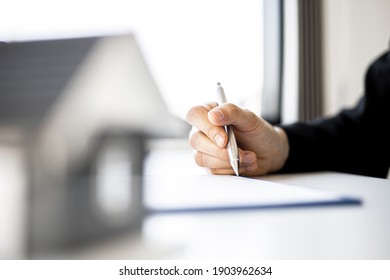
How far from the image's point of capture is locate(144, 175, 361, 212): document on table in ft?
0.86

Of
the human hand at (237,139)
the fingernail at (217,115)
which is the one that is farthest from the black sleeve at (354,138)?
the fingernail at (217,115)

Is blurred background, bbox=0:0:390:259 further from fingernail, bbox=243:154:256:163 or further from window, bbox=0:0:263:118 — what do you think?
fingernail, bbox=243:154:256:163

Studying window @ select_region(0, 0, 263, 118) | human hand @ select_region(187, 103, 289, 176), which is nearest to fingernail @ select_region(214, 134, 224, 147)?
human hand @ select_region(187, 103, 289, 176)

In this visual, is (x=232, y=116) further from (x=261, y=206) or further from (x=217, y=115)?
(x=261, y=206)

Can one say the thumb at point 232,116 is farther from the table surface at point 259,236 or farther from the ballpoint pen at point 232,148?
the table surface at point 259,236

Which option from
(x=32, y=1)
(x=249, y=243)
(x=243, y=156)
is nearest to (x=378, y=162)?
(x=243, y=156)

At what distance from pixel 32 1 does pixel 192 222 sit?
35 cm

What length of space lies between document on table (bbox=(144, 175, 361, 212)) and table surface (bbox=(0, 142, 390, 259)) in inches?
0.5

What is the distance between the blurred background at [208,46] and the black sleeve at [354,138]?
0.37ft

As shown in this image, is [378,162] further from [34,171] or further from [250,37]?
[34,171]

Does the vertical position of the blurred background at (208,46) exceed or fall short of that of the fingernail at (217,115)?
it exceeds it

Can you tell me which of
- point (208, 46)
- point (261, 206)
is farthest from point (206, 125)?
point (208, 46)

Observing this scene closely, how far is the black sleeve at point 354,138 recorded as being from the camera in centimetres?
46

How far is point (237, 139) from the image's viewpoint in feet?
1.31
